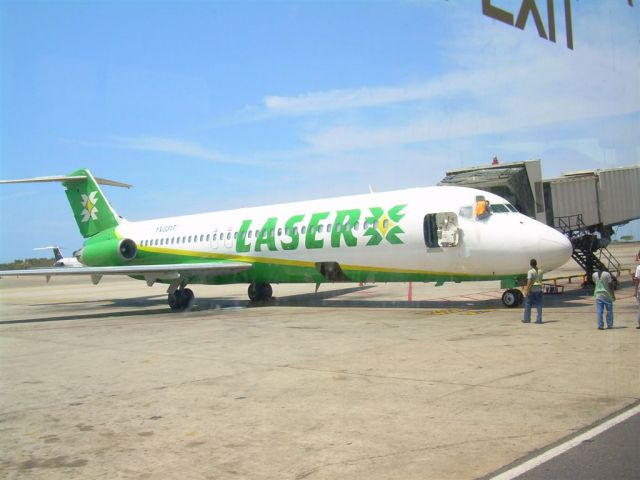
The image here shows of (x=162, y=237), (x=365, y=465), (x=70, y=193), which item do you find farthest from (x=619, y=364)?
(x=70, y=193)

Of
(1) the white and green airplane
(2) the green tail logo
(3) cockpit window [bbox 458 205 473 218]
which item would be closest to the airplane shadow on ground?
(1) the white and green airplane

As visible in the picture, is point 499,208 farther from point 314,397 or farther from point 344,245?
point 314,397

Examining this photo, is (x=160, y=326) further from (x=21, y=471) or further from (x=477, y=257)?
(x=21, y=471)

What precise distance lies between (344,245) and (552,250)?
6118mm

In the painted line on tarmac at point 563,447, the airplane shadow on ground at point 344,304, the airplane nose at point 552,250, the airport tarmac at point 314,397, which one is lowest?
the painted line on tarmac at point 563,447

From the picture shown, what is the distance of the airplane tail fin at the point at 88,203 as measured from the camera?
2862 cm

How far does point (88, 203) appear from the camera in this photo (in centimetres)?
2884

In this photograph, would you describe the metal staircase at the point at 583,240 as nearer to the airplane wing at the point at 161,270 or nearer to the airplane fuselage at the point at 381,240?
the airplane fuselage at the point at 381,240

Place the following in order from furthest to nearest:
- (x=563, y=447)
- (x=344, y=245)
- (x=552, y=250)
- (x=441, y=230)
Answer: (x=344, y=245) → (x=441, y=230) → (x=552, y=250) → (x=563, y=447)

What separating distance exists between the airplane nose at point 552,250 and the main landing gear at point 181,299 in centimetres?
1228

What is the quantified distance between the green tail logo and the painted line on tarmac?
25.7 metres

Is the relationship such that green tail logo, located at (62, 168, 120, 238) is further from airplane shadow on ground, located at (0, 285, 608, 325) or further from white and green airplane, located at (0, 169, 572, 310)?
airplane shadow on ground, located at (0, 285, 608, 325)

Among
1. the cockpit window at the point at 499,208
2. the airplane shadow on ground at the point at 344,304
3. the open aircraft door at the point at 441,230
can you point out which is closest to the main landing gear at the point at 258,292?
the airplane shadow on ground at the point at 344,304

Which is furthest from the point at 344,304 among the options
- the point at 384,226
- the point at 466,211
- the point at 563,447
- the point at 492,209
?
the point at 563,447
